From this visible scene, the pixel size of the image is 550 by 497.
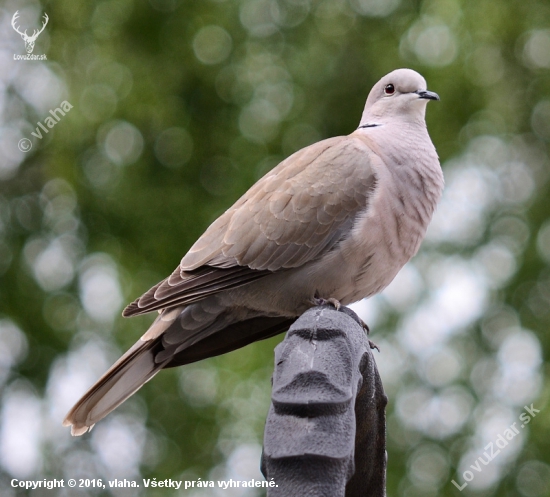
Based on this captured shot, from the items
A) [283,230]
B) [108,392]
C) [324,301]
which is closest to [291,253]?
[283,230]

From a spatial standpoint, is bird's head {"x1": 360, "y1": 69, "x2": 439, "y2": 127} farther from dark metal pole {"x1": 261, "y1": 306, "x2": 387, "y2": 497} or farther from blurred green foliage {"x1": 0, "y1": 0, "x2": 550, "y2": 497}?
blurred green foliage {"x1": 0, "y1": 0, "x2": 550, "y2": 497}

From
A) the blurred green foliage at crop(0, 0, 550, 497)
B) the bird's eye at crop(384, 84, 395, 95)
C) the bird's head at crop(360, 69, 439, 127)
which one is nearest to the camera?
the bird's head at crop(360, 69, 439, 127)

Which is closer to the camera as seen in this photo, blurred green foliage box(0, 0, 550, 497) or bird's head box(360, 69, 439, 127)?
bird's head box(360, 69, 439, 127)

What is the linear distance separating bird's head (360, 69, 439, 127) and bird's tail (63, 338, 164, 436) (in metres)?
1.46

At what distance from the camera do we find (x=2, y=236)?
6863 millimetres

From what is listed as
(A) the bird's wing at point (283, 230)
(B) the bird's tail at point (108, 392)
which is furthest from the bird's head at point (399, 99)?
(B) the bird's tail at point (108, 392)

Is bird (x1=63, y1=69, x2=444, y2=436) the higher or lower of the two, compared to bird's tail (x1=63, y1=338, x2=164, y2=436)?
higher

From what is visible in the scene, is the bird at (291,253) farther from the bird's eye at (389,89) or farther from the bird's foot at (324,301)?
the bird's eye at (389,89)

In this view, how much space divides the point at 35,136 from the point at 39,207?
55 cm

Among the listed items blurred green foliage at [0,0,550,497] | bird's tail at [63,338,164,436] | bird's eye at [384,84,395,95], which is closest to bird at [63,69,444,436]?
bird's tail at [63,338,164,436]

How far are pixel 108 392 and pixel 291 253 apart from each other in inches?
33.2

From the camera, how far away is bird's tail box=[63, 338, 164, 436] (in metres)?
3.20

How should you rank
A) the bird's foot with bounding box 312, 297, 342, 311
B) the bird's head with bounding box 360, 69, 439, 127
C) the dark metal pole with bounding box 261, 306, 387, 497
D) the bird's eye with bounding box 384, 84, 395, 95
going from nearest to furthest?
the dark metal pole with bounding box 261, 306, 387, 497 < the bird's foot with bounding box 312, 297, 342, 311 < the bird's head with bounding box 360, 69, 439, 127 < the bird's eye with bounding box 384, 84, 395, 95

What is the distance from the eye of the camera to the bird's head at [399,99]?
3791mm
